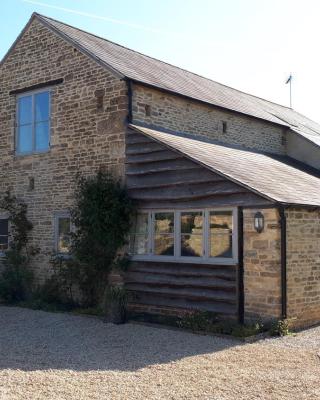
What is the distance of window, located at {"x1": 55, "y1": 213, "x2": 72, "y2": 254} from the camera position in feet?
44.2

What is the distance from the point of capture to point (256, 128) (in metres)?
16.9

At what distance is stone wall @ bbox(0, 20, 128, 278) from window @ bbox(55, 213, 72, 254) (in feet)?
0.56

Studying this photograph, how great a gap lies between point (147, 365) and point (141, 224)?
194 inches

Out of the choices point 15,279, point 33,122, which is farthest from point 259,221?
point 33,122

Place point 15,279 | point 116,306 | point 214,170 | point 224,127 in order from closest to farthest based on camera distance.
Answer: point 214,170
point 116,306
point 15,279
point 224,127

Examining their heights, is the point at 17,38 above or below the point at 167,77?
above

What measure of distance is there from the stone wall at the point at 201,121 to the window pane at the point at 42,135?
305 cm

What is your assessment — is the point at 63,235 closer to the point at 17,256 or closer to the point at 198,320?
the point at 17,256

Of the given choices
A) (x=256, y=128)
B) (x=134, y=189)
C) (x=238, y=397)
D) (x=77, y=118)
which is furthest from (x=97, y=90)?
(x=238, y=397)

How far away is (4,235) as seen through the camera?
49.0ft

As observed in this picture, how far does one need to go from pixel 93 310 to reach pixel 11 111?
6.53 metres

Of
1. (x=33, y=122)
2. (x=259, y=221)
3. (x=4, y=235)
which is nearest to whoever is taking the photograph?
(x=259, y=221)

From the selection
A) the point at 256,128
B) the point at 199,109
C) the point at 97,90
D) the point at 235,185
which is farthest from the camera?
the point at 256,128

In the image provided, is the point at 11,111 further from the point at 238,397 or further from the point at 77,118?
the point at 238,397
